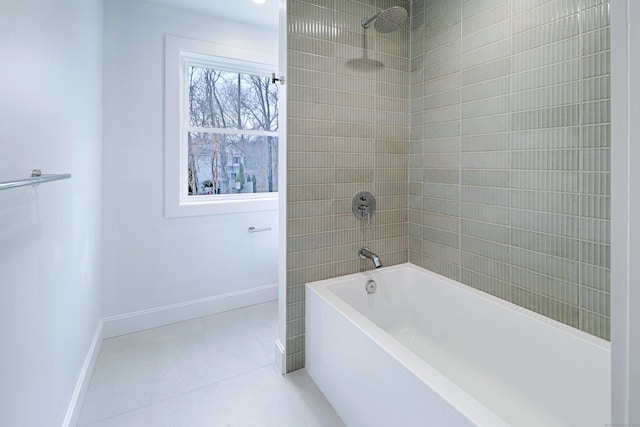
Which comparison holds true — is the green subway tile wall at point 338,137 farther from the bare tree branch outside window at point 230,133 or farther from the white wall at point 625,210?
the white wall at point 625,210

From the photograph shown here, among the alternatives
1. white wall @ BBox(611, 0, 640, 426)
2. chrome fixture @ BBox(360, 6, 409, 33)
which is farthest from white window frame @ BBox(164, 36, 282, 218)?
white wall @ BBox(611, 0, 640, 426)

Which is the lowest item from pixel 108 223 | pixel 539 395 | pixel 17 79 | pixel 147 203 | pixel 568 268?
pixel 539 395

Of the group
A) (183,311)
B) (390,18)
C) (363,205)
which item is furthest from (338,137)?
(183,311)

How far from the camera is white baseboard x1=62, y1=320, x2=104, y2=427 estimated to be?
4.79 feet

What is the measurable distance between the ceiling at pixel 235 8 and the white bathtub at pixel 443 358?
2137 mm

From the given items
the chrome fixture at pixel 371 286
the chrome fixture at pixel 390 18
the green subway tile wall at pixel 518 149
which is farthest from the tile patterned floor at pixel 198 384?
the chrome fixture at pixel 390 18

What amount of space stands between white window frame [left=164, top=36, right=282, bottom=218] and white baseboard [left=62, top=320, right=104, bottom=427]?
3.17 feet

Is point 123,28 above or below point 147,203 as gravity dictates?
above

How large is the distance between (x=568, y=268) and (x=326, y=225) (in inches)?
48.6

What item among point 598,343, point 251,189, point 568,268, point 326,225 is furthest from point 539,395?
point 251,189

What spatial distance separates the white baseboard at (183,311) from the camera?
2.36 m

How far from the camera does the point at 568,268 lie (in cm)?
142

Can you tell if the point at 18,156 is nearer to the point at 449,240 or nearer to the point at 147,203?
the point at 147,203

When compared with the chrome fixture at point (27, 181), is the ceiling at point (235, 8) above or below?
above
